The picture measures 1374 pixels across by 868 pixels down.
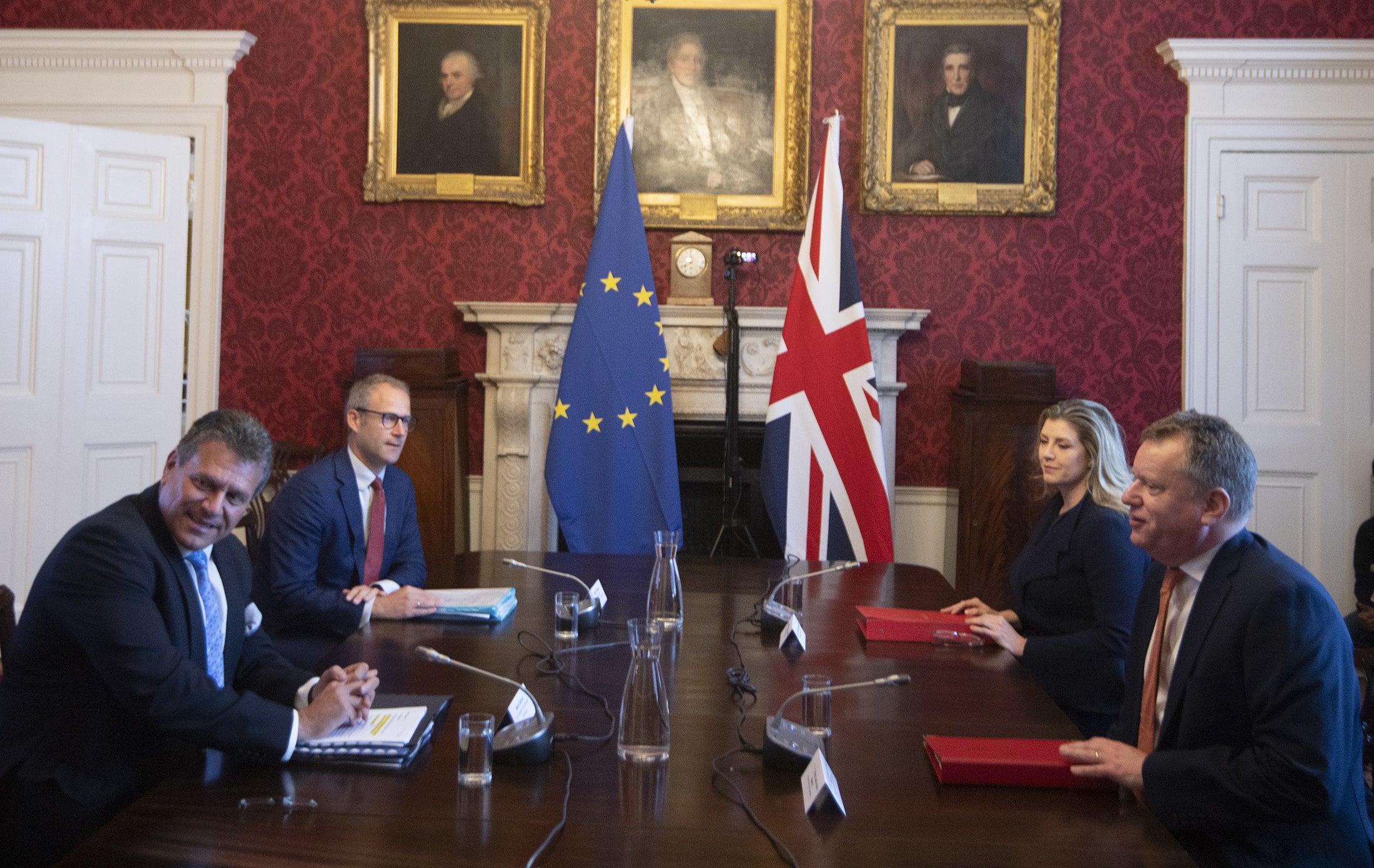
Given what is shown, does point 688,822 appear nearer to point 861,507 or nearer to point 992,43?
point 861,507

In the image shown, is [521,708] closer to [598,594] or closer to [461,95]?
[598,594]

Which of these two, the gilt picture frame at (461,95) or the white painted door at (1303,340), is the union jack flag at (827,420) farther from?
the white painted door at (1303,340)

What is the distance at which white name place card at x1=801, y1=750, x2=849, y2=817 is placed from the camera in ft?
5.00

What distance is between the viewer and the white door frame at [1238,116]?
519 cm

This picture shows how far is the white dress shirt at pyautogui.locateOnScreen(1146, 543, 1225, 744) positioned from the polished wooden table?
19 centimetres

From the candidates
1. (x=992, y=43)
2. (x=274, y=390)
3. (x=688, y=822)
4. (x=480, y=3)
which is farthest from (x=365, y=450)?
(x=992, y=43)

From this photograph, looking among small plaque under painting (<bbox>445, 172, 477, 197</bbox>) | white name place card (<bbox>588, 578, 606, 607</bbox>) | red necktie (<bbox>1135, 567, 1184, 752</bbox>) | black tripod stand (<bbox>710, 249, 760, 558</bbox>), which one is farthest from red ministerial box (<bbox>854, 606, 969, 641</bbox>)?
small plaque under painting (<bbox>445, 172, 477, 197</bbox>)

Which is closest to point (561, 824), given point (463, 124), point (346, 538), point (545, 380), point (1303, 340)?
point (346, 538)

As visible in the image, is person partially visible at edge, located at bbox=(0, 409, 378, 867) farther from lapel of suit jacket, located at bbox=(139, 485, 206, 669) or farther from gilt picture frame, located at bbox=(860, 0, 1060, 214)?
gilt picture frame, located at bbox=(860, 0, 1060, 214)

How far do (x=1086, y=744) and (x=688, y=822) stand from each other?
25.1 inches

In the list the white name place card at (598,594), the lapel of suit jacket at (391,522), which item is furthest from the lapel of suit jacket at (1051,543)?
the lapel of suit jacket at (391,522)

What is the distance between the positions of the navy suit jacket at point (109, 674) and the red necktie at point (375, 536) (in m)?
1.30

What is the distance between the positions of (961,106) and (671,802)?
4.46 metres

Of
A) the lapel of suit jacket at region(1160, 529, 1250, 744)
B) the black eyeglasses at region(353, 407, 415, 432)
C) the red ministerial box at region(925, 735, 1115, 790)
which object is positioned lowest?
the red ministerial box at region(925, 735, 1115, 790)
